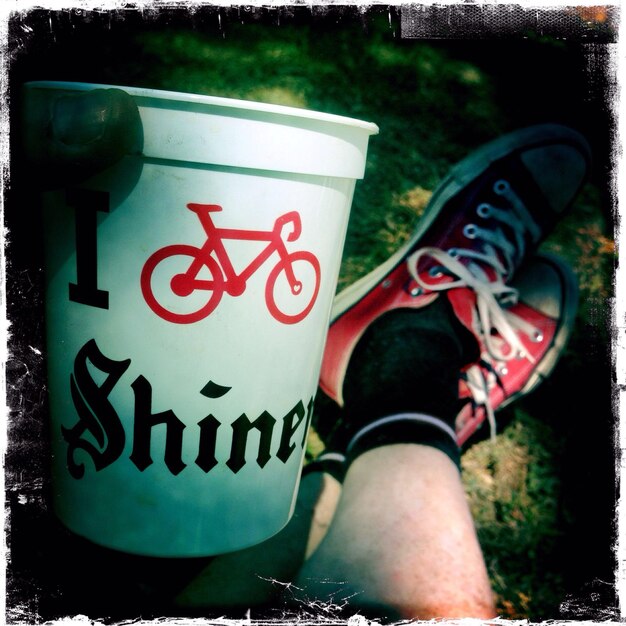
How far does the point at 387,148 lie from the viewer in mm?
1219

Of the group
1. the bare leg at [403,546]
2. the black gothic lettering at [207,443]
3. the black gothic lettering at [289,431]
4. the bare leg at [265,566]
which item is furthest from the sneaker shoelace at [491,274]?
the black gothic lettering at [207,443]

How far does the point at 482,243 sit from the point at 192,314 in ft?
2.80

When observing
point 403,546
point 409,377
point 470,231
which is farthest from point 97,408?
point 470,231

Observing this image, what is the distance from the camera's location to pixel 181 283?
562 millimetres

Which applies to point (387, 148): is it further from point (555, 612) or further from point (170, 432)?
point (555, 612)

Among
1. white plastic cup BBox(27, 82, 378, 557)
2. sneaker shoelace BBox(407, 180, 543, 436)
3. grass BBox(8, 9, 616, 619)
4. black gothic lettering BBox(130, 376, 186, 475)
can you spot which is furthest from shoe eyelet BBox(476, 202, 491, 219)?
black gothic lettering BBox(130, 376, 186, 475)

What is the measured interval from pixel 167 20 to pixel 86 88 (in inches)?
30.7

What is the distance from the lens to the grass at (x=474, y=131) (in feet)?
3.51

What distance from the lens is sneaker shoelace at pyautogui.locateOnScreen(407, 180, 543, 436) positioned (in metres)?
1.20

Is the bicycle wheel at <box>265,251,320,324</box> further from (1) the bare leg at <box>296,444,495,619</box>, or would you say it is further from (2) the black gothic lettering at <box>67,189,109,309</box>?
(1) the bare leg at <box>296,444,495,619</box>

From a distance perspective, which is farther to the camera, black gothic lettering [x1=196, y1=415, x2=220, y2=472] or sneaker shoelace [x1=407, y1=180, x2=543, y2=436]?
sneaker shoelace [x1=407, y1=180, x2=543, y2=436]

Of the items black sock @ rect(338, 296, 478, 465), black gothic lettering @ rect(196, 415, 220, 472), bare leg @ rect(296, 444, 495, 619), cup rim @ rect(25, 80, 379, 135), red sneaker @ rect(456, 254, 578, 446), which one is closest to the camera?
cup rim @ rect(25, 80, 379, 135)

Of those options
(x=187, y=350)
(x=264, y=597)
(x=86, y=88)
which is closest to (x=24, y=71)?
(x=86, y=88)

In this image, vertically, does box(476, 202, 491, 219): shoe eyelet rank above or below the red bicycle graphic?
above
